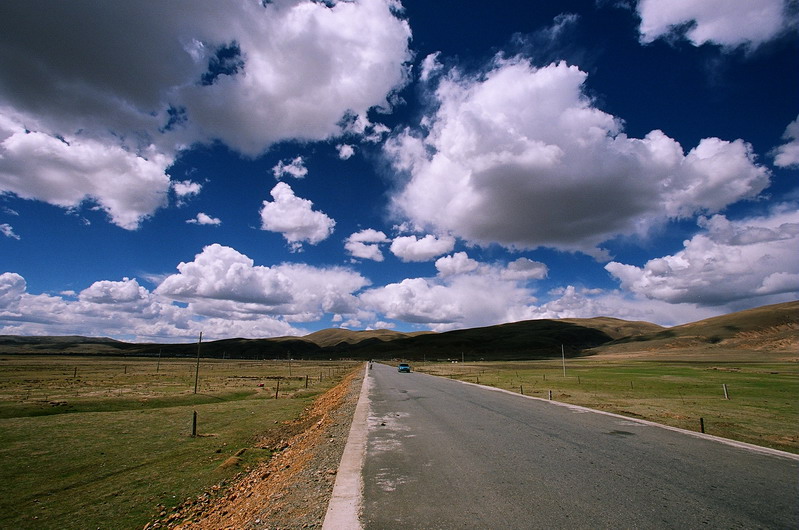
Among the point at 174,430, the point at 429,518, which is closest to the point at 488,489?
A: the point at 429,518

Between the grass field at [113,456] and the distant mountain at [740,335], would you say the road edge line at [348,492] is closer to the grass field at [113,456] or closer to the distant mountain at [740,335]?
the grass field at [113,456]

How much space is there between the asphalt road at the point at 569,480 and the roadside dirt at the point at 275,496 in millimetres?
954

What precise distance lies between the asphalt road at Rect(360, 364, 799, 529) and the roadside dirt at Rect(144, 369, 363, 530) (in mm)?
954

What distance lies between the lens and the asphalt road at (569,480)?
18.6 ft

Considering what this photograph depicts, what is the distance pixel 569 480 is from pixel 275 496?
19.0ft

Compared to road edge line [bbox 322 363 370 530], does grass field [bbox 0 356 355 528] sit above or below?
below

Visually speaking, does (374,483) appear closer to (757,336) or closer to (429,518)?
(429,518)

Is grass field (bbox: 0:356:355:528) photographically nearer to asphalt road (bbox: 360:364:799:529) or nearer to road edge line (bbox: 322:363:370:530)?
road edge line (bbox: 322:363:370:530)

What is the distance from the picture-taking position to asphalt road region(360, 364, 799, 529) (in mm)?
5672

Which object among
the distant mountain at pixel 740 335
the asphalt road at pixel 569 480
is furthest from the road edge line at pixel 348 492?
the distant mountain at pixel 740 335

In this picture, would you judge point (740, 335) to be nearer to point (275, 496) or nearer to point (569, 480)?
point (569, 480)

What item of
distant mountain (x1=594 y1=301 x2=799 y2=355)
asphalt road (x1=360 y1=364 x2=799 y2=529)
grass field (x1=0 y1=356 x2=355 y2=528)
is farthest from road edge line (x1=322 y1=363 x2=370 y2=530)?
distant mountain (x1=594 y1=301 x2=799 y2=355)

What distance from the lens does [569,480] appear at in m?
7.39

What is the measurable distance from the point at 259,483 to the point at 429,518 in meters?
6.85
